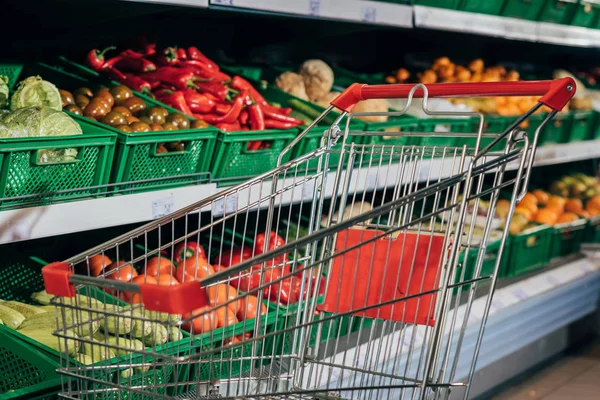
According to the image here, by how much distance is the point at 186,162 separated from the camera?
7.62 ft

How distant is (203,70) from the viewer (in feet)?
9.89

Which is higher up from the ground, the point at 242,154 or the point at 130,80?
the point at 130,80

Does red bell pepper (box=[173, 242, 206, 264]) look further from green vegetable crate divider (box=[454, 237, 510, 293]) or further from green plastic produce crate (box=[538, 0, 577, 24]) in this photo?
green plastic produce crate (box=[538, 0, 577, 24])

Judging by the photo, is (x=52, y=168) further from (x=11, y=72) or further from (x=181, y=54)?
(x=181, y=54)

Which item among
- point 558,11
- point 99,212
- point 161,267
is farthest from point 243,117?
point 558,11

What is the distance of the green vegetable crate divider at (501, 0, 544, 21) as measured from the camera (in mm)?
3666

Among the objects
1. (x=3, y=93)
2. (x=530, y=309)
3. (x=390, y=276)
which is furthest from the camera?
(x=530, y=309)

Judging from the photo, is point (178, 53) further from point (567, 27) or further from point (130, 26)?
point (567, 27)

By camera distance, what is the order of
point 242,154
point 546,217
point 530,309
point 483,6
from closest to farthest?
point 242,154, point 483,6, point 530,309, point 546,217

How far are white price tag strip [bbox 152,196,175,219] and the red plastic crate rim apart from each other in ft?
1.72

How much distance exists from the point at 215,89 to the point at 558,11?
2101 millimetres

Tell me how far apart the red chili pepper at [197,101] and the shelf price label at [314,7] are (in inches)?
20.7

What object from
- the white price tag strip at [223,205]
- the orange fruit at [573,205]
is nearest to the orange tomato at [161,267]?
the white price tag strip at [223,205]

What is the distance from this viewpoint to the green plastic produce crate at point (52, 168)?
1859 mm
